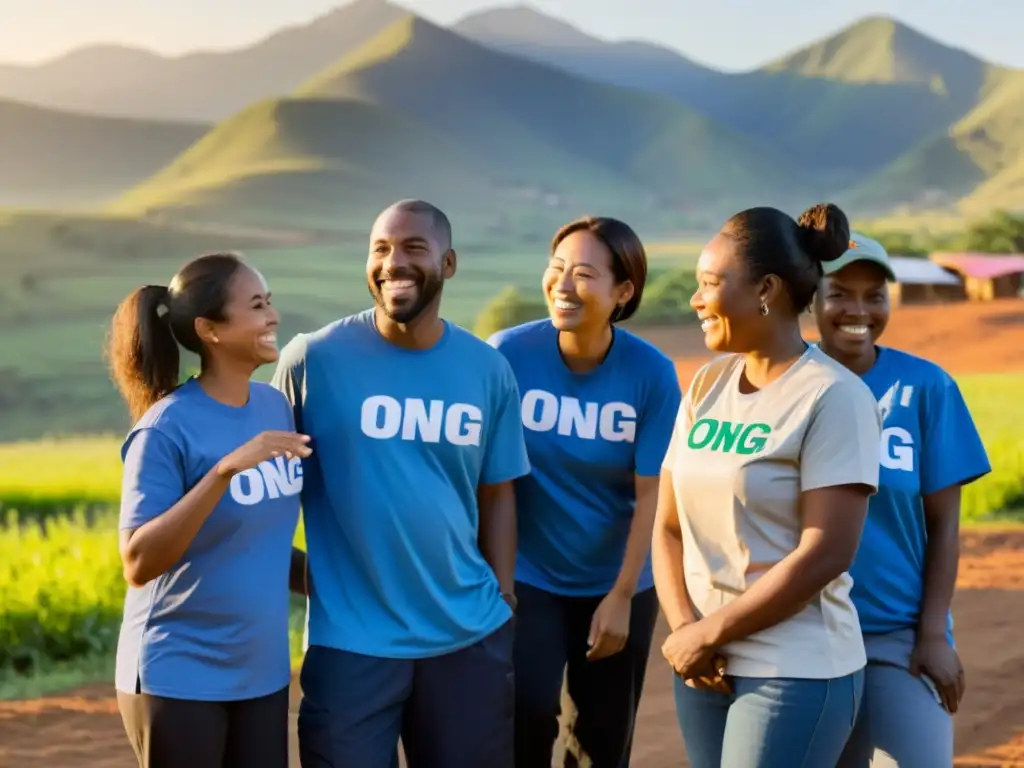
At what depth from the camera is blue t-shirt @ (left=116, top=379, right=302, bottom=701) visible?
242cm

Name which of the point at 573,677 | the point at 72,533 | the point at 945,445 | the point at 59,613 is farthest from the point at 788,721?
the point at 72,533

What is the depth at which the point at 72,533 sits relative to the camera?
28.8ft

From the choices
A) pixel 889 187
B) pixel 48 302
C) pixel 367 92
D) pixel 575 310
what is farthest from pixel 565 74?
pixel 575 310

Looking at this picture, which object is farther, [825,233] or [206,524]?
[206,524]

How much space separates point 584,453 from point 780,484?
0.96 metres

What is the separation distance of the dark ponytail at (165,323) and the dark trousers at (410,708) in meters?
0.64

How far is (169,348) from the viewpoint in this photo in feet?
8.54

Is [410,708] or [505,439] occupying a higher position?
[505,439]

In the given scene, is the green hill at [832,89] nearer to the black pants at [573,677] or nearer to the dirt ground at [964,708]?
the dirt ground at [964,708]

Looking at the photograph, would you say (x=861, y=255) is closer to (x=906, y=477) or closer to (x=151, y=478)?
(x=906, y=477)

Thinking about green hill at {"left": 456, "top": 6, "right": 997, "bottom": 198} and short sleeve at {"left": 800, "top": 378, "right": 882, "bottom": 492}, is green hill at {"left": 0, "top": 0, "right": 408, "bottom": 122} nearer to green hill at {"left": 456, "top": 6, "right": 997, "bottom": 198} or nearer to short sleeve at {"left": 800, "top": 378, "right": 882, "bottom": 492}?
green hill at {"left": 456, "top": 6, "right": 997, "bottom": 198}

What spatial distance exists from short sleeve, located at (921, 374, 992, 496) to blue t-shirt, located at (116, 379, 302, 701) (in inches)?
50.9

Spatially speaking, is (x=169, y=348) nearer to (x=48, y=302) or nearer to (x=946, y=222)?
(x=48, y=302)

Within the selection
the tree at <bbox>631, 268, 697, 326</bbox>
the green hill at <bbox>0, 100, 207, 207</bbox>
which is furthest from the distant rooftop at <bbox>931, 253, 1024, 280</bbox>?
the green hill at <bbox>0, 100, 207, 207</bbox>
